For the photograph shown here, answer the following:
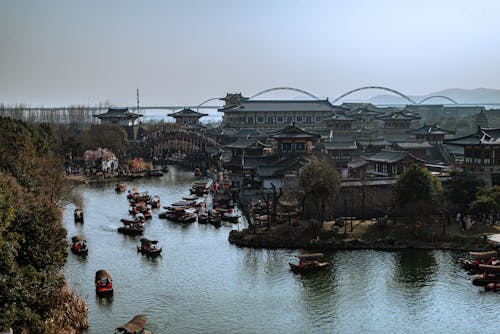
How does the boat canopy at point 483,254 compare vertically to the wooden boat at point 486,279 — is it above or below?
above

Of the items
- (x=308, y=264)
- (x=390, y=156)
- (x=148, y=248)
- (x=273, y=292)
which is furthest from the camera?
(x=390, y=156)

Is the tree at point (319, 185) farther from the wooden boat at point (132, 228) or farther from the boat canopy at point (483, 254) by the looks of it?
the wooden boat at point (132, 228)

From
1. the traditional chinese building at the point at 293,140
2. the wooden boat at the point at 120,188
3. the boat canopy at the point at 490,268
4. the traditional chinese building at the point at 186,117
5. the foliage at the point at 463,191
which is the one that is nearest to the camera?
the boat canopy at the point at 490,268

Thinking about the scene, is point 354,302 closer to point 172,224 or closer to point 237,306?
point 237,306

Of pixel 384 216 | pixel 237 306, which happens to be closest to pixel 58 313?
pixel 237 306

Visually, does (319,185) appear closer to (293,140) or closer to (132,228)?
(132,228)

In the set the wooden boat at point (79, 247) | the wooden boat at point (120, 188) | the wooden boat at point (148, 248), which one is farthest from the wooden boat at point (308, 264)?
the wooden boat at point (120, 188)

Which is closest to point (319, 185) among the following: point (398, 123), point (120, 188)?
point (120, 188)
